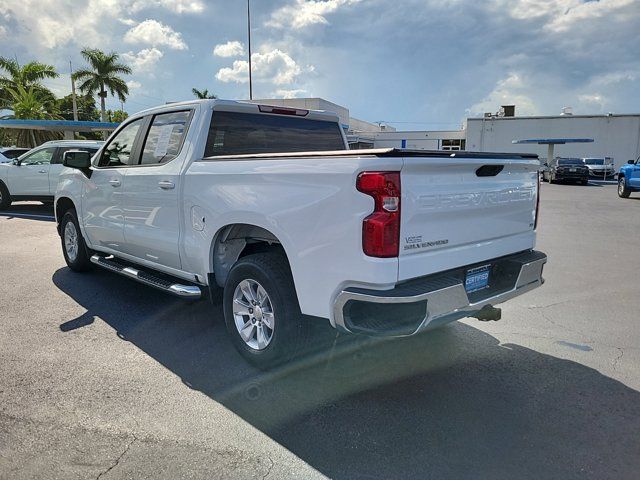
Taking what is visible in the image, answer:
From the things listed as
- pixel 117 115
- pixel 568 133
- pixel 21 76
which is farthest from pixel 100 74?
pixel 568 133

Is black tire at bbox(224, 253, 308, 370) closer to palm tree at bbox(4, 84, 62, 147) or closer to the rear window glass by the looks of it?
the rear window glass

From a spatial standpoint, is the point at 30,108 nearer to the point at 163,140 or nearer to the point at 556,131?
the point at 163,140

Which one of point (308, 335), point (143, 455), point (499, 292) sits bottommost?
point (143, 455)

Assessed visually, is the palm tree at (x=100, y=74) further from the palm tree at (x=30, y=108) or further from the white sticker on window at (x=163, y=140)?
the white sticker on window at (x=163, y=140)

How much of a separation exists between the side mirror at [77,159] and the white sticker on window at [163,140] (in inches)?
51.5

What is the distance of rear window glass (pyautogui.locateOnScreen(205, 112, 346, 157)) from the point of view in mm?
4445

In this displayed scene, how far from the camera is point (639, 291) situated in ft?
19.4

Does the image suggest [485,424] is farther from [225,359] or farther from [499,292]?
[225,359]

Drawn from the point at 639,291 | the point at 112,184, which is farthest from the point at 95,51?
the point at 639,291

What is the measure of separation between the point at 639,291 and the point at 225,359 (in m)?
5.01

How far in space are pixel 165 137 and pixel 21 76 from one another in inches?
1686

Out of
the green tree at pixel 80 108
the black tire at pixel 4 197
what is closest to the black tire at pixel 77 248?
the black tire at pixel 4 197

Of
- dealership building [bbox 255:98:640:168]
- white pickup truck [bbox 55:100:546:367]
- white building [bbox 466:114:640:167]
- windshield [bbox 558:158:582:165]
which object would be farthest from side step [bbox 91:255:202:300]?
white building [bbox 466:114:640:167]

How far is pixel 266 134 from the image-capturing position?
480cm
